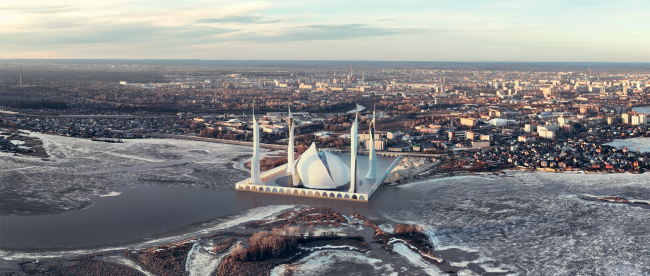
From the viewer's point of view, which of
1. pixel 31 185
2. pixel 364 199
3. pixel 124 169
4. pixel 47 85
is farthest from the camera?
pixel 47 85

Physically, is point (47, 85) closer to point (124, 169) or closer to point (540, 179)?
point (124, 169)

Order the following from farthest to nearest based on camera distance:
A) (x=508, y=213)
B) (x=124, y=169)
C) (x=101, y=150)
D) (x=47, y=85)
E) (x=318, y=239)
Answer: (x=47, y=85), (x=101, y=150), (x=124, y=169), (x=508, y=213), (x=318, y=239)

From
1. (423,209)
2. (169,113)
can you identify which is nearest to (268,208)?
(423,209)

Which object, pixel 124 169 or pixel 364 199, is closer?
pixel 364 199

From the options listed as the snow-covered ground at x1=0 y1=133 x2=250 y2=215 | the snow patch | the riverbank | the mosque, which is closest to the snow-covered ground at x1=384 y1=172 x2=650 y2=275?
the snow patch

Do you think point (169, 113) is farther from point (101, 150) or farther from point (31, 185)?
point (31, 185)

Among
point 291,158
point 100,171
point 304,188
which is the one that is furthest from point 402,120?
point 304,188

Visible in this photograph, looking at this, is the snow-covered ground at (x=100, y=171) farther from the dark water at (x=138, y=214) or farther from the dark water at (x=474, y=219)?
the dark water at (x=474, y=219)
